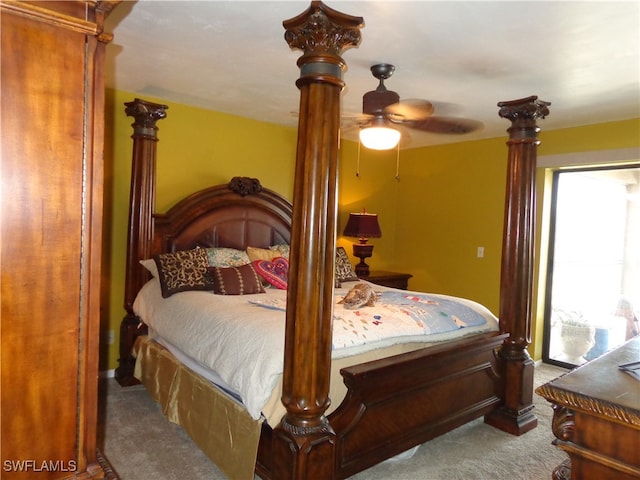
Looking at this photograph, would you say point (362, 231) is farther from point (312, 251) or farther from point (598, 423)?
point (598, 423)

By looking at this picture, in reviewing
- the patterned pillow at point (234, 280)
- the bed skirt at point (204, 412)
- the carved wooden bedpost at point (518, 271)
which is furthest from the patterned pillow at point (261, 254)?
the carved wooden bedpost at point (518, 271)

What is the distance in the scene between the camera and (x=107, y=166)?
3539 millimetres

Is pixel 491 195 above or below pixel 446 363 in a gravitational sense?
above

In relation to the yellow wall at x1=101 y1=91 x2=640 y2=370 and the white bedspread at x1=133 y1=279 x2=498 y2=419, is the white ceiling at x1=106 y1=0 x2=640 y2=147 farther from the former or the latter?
the white bedspread at x1=133 y1=279 x2=498 y2=419

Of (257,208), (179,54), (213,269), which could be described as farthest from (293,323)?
(257,208)

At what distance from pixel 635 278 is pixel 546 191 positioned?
1.13m

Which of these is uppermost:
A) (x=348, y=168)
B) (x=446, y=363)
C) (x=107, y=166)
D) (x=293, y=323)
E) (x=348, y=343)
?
(x=348, y=168)

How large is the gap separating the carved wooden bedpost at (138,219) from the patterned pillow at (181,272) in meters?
0.22

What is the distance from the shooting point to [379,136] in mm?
2807

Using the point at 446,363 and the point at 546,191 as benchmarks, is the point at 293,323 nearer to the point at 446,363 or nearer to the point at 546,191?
the point at 446,363

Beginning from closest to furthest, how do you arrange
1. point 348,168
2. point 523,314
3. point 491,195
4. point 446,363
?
1. point 446,363
2. point 523,314
3. point 491,195
4. point 348,168

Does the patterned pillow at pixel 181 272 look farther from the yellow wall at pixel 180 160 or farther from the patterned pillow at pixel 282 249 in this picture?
the patterned pillow at pixel 282 249

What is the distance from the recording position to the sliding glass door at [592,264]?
4078 mm

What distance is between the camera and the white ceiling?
198cm
